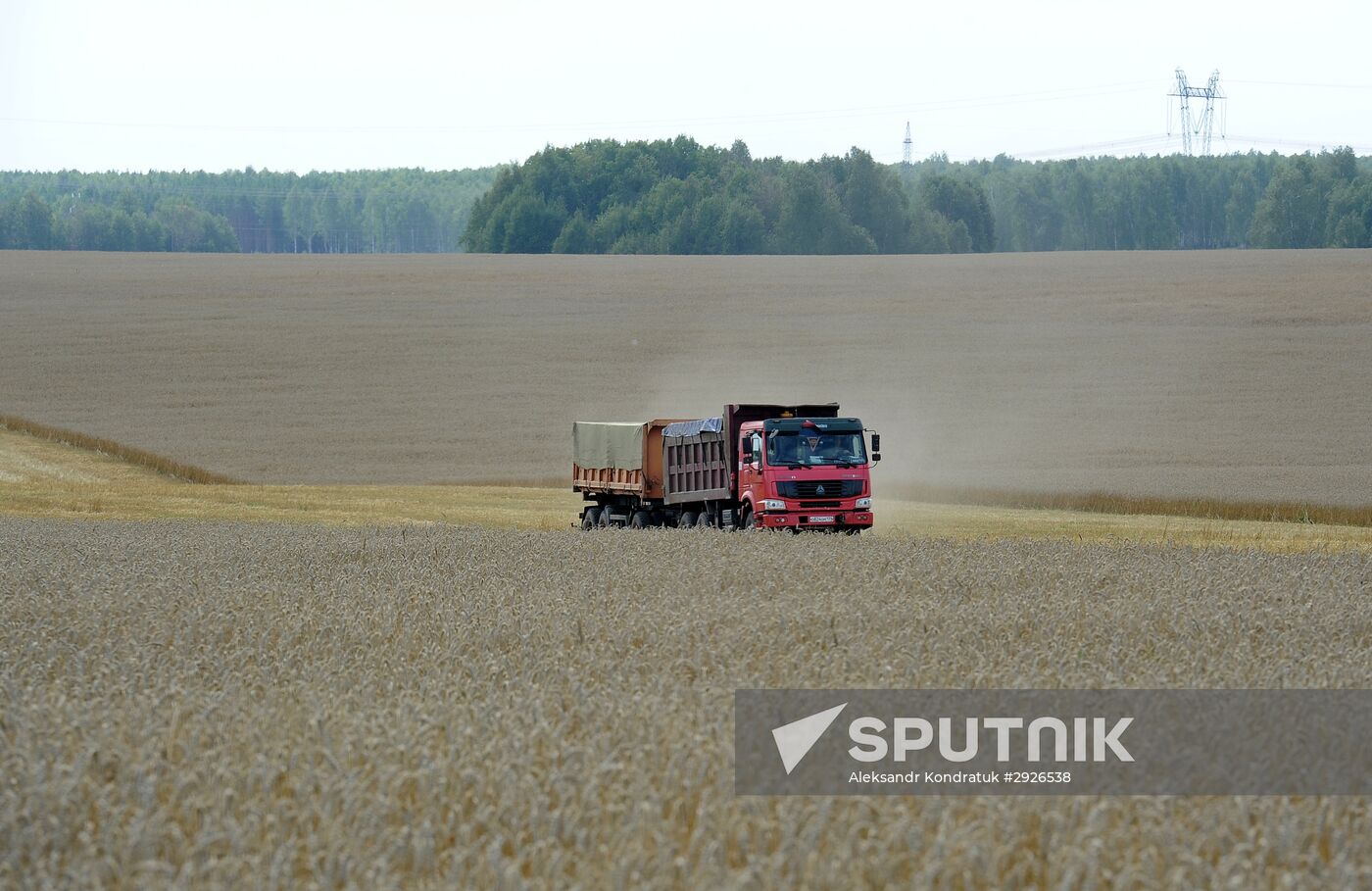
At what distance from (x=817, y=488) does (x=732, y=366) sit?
3285 cm

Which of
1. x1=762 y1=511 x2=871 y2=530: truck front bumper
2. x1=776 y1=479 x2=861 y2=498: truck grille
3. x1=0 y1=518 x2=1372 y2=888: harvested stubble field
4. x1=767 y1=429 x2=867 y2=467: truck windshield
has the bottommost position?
x1=762 y1=511 x2=871 y2=530: truck front bumper

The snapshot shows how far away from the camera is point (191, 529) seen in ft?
84.5

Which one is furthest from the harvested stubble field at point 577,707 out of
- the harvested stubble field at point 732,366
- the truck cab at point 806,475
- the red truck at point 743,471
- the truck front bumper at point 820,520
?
the harvested stubble field at point 732,366

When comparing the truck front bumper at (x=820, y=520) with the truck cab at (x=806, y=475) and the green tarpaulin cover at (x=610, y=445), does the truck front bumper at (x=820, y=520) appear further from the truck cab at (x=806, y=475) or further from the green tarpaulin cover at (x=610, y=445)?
the green tarpaulin cover at (x=610, y=445)

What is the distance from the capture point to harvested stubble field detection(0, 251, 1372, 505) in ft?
151

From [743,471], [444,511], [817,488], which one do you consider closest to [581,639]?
[817,488]

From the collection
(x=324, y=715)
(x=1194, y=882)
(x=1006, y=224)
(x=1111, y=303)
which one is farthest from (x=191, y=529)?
(x=1006, y=224)

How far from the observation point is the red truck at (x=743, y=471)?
27969 millimetres

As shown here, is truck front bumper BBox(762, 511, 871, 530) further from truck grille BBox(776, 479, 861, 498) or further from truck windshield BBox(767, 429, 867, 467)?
truck windshield BBox(767, 429, 867, 467)

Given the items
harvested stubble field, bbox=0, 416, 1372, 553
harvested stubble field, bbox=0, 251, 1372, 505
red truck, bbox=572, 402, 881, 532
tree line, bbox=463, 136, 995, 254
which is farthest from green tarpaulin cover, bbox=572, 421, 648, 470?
Result: tree line, bbox=463, 136, 995, 254

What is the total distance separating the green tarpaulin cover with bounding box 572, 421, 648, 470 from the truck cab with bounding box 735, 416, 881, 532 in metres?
4.71

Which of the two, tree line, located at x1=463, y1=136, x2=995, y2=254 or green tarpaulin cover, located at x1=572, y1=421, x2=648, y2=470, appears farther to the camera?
tree line, located at x1=463, y1=136, x2=995, y2=254

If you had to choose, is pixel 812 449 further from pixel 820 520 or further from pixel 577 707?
pixel 577 707

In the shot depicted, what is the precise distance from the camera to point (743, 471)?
28.8 meters
